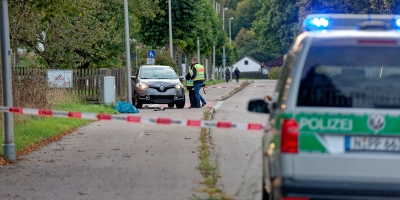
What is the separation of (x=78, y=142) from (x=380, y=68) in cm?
928

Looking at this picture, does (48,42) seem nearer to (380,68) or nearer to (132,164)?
(132,164)

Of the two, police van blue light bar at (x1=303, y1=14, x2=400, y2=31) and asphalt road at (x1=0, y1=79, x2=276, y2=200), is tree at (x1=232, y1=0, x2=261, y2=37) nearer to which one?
asphalt road at (x1=0, y1=79, x2=276, y2=200)

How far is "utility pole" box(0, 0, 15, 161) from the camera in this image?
37.9ft

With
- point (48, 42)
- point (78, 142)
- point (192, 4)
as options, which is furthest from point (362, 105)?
point (192, 4)

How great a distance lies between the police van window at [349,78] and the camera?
6.07 metres

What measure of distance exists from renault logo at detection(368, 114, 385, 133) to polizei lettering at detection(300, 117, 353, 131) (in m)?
0.15

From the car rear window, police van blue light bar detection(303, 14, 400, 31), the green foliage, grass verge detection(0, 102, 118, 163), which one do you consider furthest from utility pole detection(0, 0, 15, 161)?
the green foliage

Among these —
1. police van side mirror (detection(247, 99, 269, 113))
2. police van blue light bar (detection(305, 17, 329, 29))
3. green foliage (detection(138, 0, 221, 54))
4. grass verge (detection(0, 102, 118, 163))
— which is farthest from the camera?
green foliage (detection(138, 0, 221, 54))

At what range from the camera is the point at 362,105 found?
19.8 ft

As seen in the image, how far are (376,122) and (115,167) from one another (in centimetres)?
599

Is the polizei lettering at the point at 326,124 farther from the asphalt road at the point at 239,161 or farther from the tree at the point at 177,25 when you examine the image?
the tree at the point at 177,25

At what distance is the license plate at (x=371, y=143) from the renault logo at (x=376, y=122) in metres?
0.08

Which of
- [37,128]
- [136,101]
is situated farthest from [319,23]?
[136,101]

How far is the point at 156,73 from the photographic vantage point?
1080 inches
